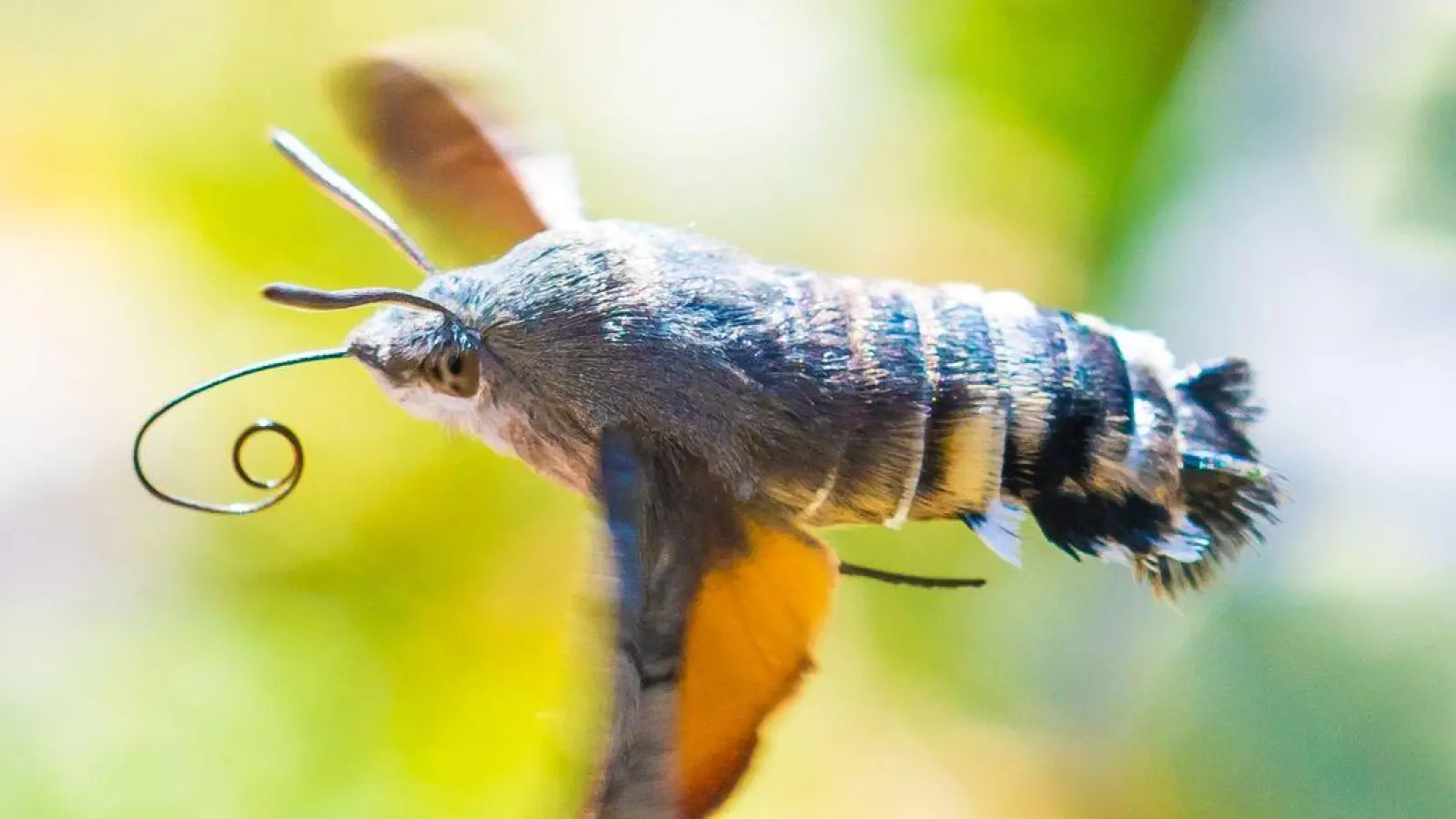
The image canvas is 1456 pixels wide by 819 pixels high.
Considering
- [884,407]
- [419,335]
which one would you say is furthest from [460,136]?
[884,407]

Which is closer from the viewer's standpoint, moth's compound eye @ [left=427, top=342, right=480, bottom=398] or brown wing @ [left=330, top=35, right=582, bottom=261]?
moth's compound eye @ [left=427, top=342, right=480, bottom=398]

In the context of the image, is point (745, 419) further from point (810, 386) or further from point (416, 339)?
point (416, 339)

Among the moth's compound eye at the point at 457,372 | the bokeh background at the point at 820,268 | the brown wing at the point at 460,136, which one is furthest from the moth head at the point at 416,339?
the bokeh background at the point at 820,268

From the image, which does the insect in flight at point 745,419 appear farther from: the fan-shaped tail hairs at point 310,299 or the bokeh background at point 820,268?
the bokeh background at point 820,268

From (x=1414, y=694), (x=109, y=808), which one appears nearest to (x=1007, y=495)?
(x=1414, y=694)

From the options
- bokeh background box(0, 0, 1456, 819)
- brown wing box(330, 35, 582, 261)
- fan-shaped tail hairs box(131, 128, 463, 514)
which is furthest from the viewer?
bokeh background box(0, 0, 1456, 819)

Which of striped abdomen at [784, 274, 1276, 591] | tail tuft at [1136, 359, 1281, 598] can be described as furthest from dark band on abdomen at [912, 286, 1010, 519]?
tail tuft at [1136, 359, 1281, 598]

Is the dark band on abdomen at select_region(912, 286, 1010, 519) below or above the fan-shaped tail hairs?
below

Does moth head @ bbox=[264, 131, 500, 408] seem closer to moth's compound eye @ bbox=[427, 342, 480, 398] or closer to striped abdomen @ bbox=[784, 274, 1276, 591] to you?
moth's compound eye @ bbox=[427, 342, 480, 398]

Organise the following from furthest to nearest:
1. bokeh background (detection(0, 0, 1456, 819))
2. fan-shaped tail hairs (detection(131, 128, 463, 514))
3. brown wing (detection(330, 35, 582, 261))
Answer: bokeh background (detection(0, 0, 1456, 819)), brown wing (detection(330, 35, 582, 261)), fan-shaped tail hairs (detection(131, 128, 463, 514))
